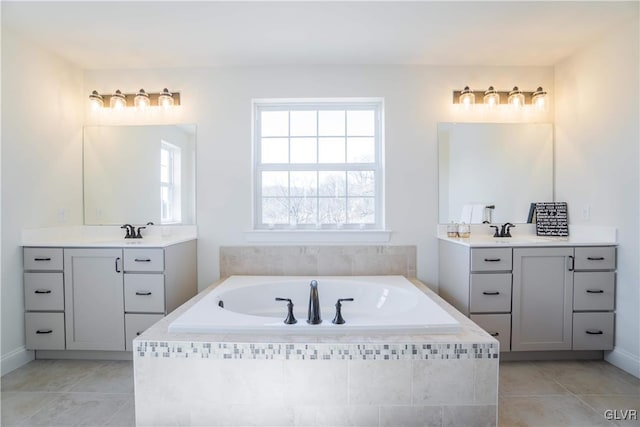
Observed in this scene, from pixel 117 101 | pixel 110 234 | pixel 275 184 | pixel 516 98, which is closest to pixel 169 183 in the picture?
pixel 110 234

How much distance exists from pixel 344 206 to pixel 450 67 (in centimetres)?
150

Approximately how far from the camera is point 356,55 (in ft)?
9.19

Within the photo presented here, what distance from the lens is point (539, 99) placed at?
2.98 meters

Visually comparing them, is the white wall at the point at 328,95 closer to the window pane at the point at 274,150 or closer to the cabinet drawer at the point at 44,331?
the window pane at the point at 274,150

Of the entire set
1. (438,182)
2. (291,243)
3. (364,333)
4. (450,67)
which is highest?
(450,67)

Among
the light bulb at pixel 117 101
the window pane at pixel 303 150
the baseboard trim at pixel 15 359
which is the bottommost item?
the baseboard trim at pixel 15 359

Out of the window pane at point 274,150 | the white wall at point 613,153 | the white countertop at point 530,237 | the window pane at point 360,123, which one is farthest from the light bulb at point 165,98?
the white wall at point 613,153

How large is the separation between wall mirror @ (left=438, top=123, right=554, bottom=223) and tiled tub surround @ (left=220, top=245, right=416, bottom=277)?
2.22 feet

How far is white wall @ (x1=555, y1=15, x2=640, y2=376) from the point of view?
2.31 metres

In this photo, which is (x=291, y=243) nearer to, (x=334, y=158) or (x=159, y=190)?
(x=334, y=158)

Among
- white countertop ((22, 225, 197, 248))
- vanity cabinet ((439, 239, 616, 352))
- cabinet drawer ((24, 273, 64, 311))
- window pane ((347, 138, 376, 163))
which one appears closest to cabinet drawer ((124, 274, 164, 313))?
white countertop ((22, 225, 197, 248))

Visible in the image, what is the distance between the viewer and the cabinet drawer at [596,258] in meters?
2.45

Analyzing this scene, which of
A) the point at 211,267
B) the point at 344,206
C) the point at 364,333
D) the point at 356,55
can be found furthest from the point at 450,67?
the point at 211,267

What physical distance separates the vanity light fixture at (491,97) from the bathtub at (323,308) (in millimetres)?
1679
